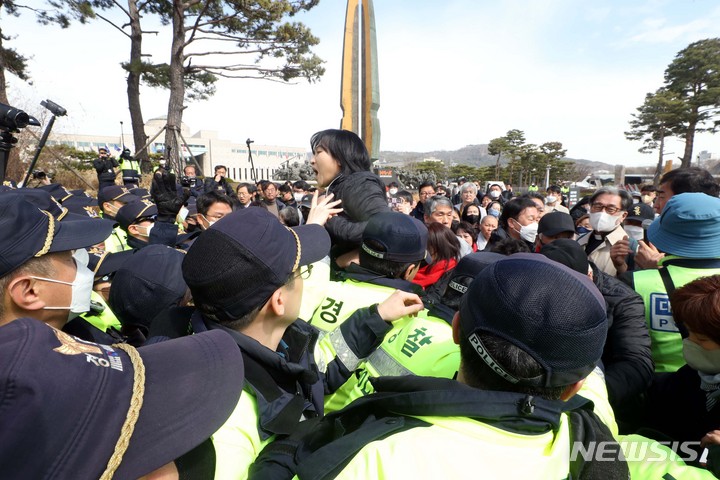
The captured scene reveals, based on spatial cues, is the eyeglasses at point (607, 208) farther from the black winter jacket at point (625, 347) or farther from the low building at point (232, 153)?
the low building at point (232, 153)

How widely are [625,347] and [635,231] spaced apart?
2.41 m

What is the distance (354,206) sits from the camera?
266cm

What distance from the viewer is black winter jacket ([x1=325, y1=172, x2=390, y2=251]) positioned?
2.60m

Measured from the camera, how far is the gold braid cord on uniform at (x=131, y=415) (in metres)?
0.66

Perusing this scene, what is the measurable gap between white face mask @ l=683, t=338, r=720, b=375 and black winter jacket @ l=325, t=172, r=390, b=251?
162cm

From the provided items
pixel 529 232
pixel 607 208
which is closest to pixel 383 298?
pixel 607 208

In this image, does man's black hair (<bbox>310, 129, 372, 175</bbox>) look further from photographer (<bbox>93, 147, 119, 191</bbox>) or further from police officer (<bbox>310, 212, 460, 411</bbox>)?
photographer (<bbox>93, 147, 119, 191</bbox>)

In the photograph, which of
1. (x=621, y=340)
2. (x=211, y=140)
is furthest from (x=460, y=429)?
(x=211, y=140)

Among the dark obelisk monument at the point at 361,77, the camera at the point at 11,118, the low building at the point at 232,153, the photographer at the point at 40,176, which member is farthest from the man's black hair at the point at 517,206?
the low building at the point at 232,153

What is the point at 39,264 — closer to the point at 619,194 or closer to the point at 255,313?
the point at 255,313

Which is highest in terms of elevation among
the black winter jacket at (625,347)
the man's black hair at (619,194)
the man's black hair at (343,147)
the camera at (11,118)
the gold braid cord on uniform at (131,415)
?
the camera at (11,118)

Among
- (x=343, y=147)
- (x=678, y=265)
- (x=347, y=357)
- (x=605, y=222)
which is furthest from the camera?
(x=605, y=222)

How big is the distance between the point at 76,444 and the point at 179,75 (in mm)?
16897

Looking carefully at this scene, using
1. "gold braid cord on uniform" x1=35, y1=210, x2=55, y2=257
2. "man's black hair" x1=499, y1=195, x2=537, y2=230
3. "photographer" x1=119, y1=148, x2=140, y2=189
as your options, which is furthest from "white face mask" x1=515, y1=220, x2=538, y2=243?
"photographer" x1=119, y1=148, x2=140, y2=189
